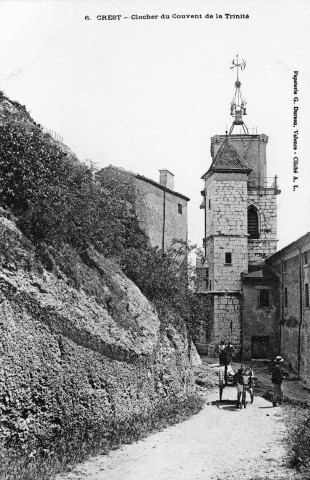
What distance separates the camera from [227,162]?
31422mm

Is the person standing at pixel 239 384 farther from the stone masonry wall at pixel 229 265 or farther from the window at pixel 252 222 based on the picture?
the window at pixel 252 222

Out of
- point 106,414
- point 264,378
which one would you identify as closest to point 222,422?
point 106,414

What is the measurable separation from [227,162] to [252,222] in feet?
15.0

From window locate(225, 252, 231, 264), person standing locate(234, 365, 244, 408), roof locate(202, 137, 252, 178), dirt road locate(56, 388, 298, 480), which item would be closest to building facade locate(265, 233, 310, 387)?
window locate(225, 252, 231, 264)

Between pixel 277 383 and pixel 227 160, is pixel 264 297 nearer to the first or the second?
pixel 227 160

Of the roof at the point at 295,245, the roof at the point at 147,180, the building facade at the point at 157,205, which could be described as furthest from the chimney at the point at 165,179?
the roof at the point at 295,245

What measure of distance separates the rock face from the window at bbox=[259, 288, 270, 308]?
18063 millimetres

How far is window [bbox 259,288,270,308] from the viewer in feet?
95.3

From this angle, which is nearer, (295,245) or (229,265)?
(295,245)

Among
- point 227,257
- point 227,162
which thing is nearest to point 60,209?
point 227,257

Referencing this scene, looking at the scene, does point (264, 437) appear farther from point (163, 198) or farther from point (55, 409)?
point (163, 198)

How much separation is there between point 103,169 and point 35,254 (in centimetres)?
1537

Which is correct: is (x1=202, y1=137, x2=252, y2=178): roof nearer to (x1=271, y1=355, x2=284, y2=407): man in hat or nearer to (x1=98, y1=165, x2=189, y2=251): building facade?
(x1=98, y1=165, x2=189, y2=251): building facade

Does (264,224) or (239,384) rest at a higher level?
(264,224)
